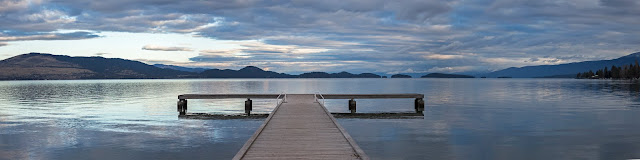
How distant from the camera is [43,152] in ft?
59.6

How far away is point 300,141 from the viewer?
14703mm

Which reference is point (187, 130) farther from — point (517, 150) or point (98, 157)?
point (517, 150)

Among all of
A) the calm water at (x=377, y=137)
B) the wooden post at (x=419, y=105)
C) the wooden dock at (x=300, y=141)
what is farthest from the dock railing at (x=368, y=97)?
the wooden dock at (x=300, y=141)

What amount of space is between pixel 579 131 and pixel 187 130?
68.1 feet

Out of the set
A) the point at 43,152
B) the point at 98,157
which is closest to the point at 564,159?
the point at 98,157

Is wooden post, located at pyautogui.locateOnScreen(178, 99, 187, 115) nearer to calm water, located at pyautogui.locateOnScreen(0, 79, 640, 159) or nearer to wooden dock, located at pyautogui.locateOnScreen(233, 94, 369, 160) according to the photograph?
calm water, located at pyautogui.locateOnScreen(0, 79, 640, 159)

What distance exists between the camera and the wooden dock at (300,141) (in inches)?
490

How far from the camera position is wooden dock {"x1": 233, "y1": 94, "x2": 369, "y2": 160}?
40.8 ft

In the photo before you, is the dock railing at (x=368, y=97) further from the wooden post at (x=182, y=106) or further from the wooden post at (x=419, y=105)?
the wooden post at (x=182, y=106)

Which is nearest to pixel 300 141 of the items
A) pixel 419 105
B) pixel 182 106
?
pixel 419 105

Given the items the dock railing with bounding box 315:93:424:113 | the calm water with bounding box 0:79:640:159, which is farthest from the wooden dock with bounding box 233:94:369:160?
the dock railing with bounding box 315:93:424:113

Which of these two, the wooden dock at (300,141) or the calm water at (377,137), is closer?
the wooden dock at (300,141)

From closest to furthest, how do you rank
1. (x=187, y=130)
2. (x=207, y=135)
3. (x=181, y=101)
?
(x=207, y=135) → (x=187, y=130) → (x=181, y=101)

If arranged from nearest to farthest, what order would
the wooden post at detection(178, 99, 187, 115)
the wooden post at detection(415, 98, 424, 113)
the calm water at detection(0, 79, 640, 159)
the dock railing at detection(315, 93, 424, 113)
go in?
the calm water at detection(0, 79, 640, 159) → the dock railing at detection(315, 93, 424, 113) → the wooden post at detection(178, 99, 187, 115) → the wooden post at detection(415, 98, 424, 113)
